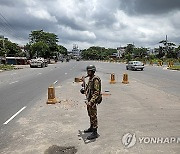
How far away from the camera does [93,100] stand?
6.03m

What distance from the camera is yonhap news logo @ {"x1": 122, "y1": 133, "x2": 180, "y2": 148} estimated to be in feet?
18.7

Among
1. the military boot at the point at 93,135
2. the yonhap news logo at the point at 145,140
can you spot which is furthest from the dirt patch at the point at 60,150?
the yonhap news logo at the point at 145,140

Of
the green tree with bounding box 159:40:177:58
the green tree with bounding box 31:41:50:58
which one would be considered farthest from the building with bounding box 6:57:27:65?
the green tree with bounding box 159:40:177:58

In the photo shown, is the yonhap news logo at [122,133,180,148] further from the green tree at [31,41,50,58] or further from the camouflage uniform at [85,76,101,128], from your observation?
the green tree at [31,41,50,58]

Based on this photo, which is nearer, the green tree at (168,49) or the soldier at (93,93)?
the soldier at (93,93)

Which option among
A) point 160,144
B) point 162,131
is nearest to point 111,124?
point 162,131

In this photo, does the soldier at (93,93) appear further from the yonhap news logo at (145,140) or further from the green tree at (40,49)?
the green tree at (40,49)

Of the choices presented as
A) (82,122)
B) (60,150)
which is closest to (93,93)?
(60,150)

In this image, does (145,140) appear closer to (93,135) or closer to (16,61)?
(93,135)

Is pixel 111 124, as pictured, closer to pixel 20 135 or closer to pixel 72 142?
pixel 72 142

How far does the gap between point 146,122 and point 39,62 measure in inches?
1808

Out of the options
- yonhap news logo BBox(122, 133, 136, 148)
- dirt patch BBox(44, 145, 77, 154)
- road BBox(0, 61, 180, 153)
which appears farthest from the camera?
road BBox(0, 61, 180, 153)

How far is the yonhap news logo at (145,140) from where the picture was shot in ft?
18.7

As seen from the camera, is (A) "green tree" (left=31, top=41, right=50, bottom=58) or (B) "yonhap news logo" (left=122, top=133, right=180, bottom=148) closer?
(B) "yonhap news logo" (left=122, top=133, right=180, bottom=148)
